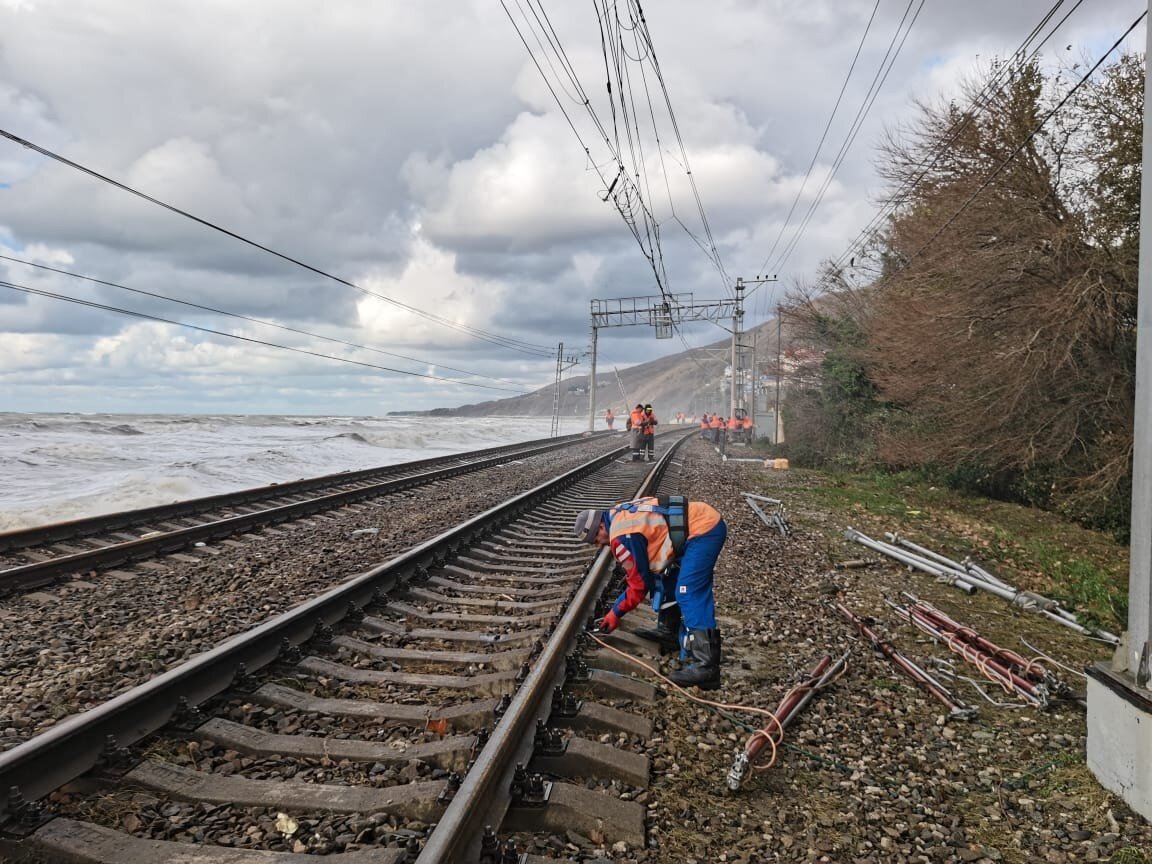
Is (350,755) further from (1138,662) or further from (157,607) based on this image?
(1138,662)

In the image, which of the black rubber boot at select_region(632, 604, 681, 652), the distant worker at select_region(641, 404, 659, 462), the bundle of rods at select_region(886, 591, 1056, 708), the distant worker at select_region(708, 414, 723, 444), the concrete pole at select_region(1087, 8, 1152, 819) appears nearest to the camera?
the concrete pole at select_region(1087, 8, 1152, 819)

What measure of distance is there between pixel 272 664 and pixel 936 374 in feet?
44.1

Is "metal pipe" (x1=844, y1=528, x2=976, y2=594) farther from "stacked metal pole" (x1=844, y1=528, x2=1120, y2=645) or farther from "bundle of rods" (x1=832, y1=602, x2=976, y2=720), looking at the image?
"bundle of rods" (x1=832, y1=602, x2=976, y2=720)

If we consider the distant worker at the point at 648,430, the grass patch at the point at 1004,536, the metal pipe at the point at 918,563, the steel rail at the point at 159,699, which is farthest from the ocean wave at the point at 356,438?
the steel rail at the point at 159,699

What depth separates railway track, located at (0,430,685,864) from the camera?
9.78ft

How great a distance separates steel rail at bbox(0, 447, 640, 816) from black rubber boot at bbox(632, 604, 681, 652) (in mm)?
2349

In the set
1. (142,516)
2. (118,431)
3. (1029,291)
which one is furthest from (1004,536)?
(118,431)

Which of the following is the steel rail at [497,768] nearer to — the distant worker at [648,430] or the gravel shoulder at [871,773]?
the gravel shoulder at [871,773]

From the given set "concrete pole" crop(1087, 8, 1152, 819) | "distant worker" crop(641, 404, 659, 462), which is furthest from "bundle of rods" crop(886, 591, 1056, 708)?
"distant worker" crop(641, 404, 659, 462)

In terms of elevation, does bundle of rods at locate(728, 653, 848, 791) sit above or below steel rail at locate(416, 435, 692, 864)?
below

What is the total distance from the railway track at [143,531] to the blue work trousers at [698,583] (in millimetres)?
6206

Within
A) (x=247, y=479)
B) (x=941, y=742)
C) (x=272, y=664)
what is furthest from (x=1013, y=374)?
(x=247, y=479)

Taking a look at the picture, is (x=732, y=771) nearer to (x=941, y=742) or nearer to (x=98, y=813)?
(x=941, y=742)

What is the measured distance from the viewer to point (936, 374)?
1450cm
